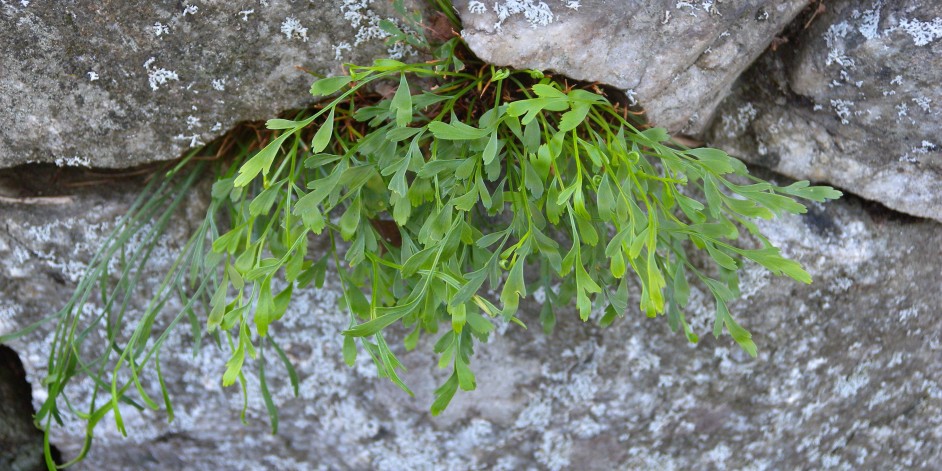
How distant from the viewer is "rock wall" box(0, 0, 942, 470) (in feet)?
4.14

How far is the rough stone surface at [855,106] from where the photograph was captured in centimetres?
130

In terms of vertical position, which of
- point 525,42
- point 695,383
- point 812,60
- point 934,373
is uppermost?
point 525,42

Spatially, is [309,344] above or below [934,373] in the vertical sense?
above

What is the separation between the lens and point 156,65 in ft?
4.17

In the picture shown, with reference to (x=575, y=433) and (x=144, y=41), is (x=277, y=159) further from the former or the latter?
(x=575, y=433)

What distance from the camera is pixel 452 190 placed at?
3.67 feet

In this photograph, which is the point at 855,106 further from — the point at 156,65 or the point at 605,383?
the point at 156,65

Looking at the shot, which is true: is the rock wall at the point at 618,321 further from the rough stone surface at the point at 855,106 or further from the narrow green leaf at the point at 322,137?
the narrow green leaf at the point at 322,137

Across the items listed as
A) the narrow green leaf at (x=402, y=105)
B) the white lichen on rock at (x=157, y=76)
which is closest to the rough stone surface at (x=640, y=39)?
the narrow green leaf at (x=402, y=105)

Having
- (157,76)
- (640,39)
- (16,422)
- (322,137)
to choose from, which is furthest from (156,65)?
(16,422)

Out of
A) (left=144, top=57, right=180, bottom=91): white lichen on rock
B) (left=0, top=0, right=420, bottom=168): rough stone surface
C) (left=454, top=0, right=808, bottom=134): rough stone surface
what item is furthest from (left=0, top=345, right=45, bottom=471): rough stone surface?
(left=454, top=0, right=808, bottom=134): rough stone surface

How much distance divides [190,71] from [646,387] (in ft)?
3.72

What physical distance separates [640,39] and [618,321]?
0.62 meters

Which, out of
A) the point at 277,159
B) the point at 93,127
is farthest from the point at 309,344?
the point at 93,127
